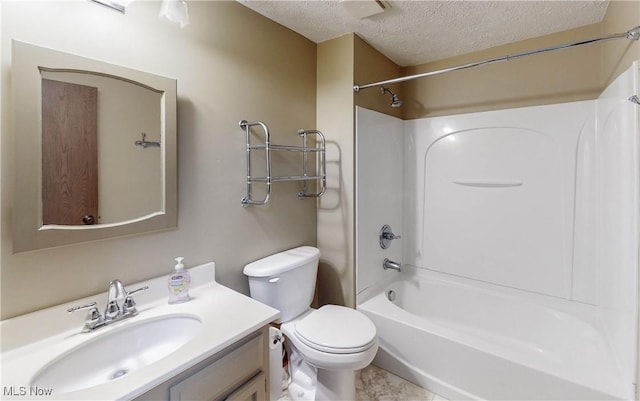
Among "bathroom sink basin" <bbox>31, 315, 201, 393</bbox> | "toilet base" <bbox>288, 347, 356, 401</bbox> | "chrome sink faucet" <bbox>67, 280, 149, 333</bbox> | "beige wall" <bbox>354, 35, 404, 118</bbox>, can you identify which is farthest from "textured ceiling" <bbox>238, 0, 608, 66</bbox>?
"toilet base" <bbox>288, 347, 356, 401</bbox>

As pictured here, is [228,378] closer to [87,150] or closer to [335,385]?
[335,385]

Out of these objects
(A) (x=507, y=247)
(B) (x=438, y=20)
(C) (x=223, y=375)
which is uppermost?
(B) (x=438, y=20)

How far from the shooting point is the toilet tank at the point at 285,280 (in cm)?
165

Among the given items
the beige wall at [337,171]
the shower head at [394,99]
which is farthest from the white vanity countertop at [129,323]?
the shower head at [394,99]

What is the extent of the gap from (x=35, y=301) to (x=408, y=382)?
78.5 inches

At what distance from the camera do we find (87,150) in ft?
3.66

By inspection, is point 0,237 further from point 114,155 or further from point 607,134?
point 607,134

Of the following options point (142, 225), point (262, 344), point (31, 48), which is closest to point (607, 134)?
point (262, 344)

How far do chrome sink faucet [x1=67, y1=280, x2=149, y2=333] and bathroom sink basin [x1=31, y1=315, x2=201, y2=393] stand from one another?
6 centimetres

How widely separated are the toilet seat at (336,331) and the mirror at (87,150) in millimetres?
904

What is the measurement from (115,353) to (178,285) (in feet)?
1.05

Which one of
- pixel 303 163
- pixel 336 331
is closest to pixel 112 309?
pixel 336 331

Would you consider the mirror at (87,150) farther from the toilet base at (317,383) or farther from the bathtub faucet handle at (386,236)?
the bathtub faucet handle at (386,236)

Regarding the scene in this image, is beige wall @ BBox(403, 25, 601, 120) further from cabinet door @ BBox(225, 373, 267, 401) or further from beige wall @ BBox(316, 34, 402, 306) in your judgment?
cabinet door @ BBox(225, 373, 267, 401)
